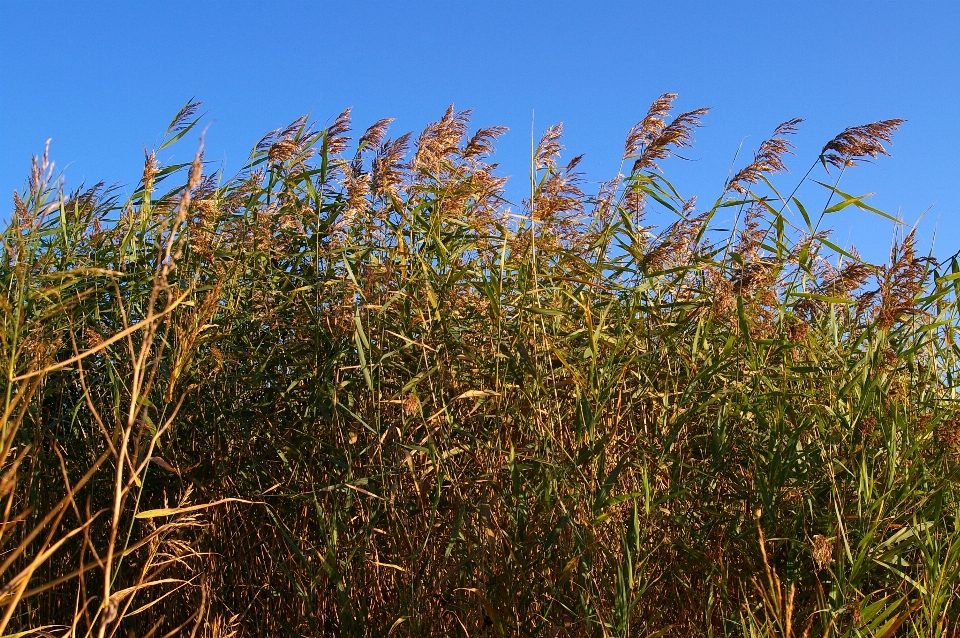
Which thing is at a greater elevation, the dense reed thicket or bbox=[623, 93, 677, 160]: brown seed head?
bbox=[623, 93, 677, 160]: brown seed head

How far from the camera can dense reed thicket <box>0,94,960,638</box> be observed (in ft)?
7.72

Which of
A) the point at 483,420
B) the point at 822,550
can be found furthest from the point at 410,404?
the point at 822,550

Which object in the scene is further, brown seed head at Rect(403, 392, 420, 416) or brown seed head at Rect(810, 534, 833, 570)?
brown seed head at Rect(403, 392, 420, 416)

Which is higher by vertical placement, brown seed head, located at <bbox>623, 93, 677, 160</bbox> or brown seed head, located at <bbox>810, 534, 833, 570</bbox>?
brown seed head, located at <bbox>623, 93, 677, 160</bbox>

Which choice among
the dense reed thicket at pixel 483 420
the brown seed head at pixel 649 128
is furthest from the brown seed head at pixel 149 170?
the brown seed head at pixel 649 128

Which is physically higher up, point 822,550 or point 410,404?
point 410,404

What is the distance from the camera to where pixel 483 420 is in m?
2.61

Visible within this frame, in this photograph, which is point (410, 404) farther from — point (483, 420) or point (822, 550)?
point (822, 550)

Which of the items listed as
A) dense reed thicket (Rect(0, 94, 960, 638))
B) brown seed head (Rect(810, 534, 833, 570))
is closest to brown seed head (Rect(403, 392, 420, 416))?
dense reed thicket (Rect(0, 94, 960, 638))

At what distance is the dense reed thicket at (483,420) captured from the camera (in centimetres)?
235

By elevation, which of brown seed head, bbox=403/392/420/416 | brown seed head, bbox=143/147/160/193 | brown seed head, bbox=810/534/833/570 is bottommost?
brown seed head, bbox=810/534/833/570

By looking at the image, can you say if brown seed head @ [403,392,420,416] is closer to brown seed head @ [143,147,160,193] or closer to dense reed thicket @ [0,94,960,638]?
dense reed thicket @ [0,94,960,638]

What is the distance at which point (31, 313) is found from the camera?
9.60 ft

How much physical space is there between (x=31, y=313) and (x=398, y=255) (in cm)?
126
